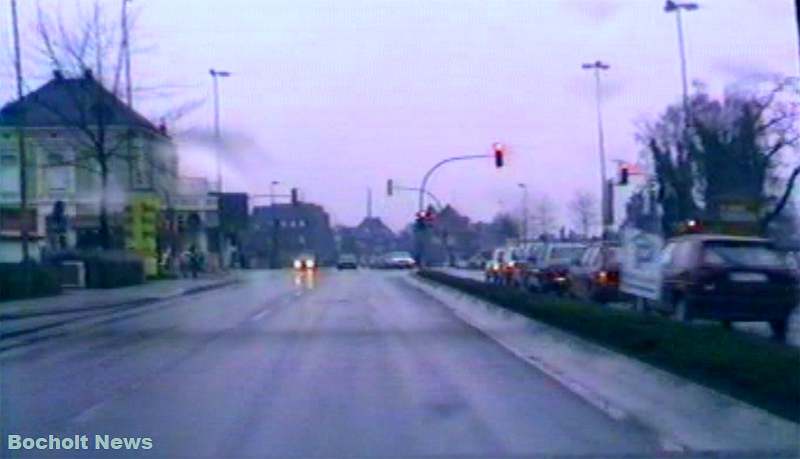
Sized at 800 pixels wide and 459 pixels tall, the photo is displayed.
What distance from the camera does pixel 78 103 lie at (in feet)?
198

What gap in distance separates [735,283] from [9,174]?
56695 millimetres

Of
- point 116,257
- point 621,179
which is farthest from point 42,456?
point 116,257

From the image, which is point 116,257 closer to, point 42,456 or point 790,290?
point 790,290

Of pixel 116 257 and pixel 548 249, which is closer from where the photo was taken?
pixel 548 249

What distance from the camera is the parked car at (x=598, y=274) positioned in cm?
3988

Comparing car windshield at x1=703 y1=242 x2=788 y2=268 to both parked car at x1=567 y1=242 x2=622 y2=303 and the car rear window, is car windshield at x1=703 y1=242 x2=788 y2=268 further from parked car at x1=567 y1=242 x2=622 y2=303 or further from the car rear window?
the car rear window

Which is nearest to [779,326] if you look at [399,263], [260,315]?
[260,315]

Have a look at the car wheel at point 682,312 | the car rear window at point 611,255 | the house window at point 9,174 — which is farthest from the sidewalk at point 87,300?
the car wheel at point 682,312

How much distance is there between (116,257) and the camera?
6506 centimetres

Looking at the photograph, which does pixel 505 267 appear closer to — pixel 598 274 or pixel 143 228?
pixel 143 228

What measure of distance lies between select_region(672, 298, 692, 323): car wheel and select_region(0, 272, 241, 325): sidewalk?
53.5ft

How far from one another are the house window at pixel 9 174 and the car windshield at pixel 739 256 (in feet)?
165

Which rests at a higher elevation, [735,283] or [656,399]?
[735,283]

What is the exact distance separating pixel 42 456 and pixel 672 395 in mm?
7406
